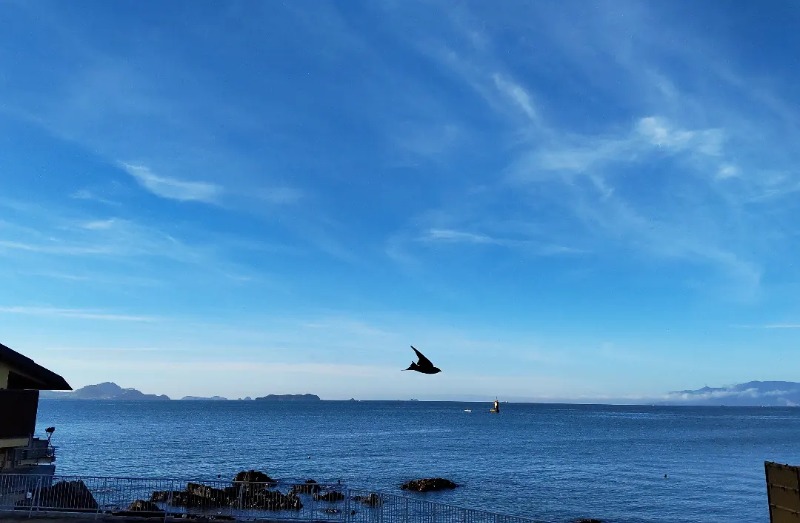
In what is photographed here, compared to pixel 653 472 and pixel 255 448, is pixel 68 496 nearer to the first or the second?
pixel 653 472

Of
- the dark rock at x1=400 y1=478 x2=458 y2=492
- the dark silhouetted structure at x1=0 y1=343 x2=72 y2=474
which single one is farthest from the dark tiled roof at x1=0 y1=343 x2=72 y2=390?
the dark rock at x1=400 y1=478 x2=458 y2=492

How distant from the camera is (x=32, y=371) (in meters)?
33.2

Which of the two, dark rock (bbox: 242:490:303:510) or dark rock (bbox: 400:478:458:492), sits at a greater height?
dark rock (bbox: 242:490:303:510)

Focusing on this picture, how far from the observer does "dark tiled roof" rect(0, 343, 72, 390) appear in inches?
1250

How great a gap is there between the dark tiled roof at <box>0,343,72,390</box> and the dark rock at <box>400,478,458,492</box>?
35023mm

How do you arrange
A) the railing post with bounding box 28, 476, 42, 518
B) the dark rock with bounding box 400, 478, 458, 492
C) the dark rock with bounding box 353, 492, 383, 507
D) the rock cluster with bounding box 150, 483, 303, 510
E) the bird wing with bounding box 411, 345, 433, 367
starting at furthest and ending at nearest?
the dark rock with bounding box 400, 478, 458, 492, the rock cluster with bounding box 150, 483, 303, 510, the dark rock with bounding box 353, 492, 383, 507, the railing post with bounding box 28, 476, 42, 518, the bird wing with bounding box 411, 345, 433, 367

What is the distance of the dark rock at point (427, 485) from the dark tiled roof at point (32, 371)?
115 ft

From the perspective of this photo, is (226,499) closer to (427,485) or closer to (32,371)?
(32,371)

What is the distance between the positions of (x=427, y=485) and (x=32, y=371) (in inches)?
1499

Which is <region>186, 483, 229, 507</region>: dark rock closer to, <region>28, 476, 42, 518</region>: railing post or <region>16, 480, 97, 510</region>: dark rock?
<region>16, 480, 97, 510</region>: dark rock

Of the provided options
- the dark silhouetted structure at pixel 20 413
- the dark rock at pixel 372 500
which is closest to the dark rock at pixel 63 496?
the dark silhouetted structure at pixel 20 413

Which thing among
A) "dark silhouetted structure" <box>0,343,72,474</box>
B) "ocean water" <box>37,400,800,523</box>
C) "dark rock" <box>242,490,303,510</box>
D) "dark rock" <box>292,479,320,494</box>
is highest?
"dark silhouetted structure" <box>0,343,72,474</box>

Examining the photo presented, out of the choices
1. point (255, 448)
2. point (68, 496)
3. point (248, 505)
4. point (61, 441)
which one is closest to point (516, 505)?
point (248, 505)

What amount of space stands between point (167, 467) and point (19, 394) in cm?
4803
